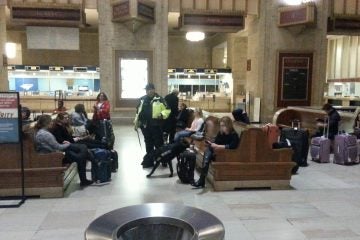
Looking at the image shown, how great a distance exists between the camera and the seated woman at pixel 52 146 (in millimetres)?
4988

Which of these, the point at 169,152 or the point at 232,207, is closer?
the point at 232,207

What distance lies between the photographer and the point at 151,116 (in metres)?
6.46

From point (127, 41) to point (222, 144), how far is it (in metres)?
8.26

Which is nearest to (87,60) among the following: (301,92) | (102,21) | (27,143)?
(102,21)

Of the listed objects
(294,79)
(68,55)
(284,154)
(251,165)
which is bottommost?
(251,165)

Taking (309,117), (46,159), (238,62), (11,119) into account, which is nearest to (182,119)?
(46,159)

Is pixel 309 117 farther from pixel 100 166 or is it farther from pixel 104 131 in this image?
pixel 100 166

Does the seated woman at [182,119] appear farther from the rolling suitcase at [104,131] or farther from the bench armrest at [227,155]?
the bench armrest at [227,155]

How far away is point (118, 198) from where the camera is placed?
4.81m

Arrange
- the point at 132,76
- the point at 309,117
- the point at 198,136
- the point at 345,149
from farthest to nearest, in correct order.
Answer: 1. the point at 132,76
2. the point at 309,117
3. the point at 345,149
4. the point at 198,136

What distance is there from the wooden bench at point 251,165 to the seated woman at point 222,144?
94 millimetres

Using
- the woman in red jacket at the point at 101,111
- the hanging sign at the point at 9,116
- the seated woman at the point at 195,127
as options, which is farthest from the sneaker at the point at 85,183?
the woman in red jacket at the point at 101,111

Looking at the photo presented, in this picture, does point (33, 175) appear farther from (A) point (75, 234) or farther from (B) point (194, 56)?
(B) point (194, 56)

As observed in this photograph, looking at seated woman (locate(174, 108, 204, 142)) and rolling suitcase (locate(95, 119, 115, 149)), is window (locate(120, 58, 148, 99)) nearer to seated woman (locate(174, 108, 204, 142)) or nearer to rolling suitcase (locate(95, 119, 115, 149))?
rolling suitcase (locate(95, 119, 115, 149))
